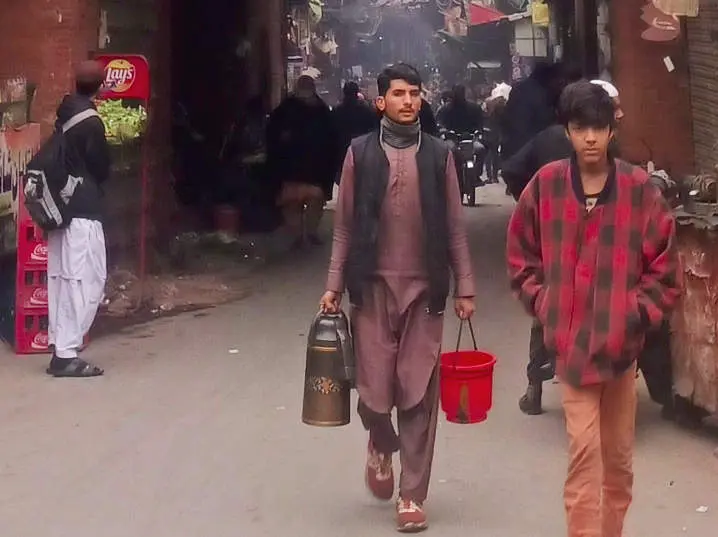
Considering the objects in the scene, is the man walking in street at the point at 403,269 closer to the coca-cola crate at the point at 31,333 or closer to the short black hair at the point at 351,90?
the coca-cola crate at the point at 31,333

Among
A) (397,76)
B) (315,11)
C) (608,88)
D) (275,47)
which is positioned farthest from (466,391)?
(315,11)

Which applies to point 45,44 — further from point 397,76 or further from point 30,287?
point 397,76

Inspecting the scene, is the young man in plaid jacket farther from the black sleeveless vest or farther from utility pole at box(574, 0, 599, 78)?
utility pole at box(574, 0, 599, 78)

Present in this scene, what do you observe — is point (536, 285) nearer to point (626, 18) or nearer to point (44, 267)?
point (44, 267)

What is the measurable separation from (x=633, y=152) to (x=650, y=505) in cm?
620

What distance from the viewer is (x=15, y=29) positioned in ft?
34.5

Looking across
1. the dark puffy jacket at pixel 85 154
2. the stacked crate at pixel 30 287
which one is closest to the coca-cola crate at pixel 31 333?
the stacked crate at pixel 30 287

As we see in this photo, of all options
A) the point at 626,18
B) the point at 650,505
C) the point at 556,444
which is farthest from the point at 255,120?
the point at 650,505

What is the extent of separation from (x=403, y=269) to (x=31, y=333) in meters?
4.59

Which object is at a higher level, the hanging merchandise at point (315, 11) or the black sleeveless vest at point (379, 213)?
the hanging merchandise at point (315, 11)

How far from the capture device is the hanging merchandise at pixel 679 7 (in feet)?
33.8

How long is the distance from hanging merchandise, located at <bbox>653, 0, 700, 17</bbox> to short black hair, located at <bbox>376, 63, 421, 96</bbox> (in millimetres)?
5470

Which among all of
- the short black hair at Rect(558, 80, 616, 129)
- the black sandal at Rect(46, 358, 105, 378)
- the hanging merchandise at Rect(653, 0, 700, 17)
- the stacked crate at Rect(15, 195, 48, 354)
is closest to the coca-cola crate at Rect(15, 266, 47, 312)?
the stacked crate at Rect(15, 195, 48, 354)

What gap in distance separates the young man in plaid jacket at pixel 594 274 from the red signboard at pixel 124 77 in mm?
6025
